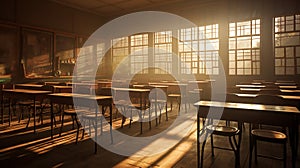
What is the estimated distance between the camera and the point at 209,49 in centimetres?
880

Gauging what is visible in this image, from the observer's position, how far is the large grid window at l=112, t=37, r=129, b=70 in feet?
36.2

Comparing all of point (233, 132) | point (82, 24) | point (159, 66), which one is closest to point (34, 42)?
point (82, 24)

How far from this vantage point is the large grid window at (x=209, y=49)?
867cm

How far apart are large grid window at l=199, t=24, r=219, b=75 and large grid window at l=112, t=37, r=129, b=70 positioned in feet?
12.8

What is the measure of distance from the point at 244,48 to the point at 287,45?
4.47 feet

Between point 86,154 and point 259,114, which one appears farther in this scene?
point 86,154

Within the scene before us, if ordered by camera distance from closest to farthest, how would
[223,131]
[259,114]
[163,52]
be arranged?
[259,114] < [223,131] < [163,52]

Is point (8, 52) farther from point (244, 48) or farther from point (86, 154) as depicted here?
point (244, 48)

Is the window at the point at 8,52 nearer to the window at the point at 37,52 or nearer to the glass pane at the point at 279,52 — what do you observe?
the window at the point at 37,52

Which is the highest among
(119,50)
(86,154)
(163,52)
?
(119,50)

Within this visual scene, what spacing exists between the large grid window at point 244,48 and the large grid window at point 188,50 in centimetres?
142

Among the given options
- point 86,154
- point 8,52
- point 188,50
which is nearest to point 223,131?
point 86,154

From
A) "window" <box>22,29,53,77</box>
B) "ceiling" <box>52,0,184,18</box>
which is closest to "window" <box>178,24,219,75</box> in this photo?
"ceiling" <box>52,0,184,18</box>

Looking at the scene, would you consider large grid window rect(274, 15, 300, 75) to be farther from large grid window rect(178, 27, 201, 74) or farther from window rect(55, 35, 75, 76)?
window rect(55, 35, 75, 76)
